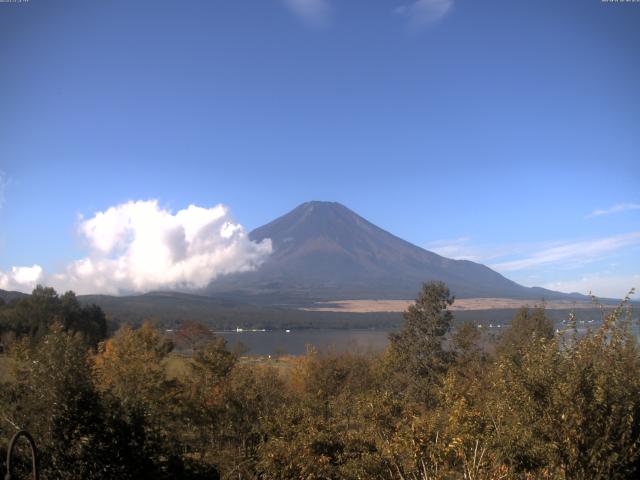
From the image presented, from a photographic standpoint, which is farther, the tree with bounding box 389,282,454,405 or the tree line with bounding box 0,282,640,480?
the tree with bounding box 389,282,454,405

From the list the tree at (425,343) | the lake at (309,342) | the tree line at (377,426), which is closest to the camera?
the tree line at (377,426)

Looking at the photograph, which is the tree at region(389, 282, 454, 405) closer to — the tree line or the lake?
the lake

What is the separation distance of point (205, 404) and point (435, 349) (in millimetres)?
21251

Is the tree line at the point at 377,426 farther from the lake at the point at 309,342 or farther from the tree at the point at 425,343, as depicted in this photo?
the lake at the point at 309,342

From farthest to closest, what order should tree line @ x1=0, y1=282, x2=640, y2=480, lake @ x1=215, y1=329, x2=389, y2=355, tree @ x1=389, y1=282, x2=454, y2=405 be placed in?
lake @ x1=215, y1=329, x2=389, y2=355 < tree @ x1=389, y1=282, x2=454, y2=405 < tree line @ x1=0, y1=282, x2=640, y2=480

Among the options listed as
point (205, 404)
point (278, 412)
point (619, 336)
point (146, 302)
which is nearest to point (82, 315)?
point (205, 404)

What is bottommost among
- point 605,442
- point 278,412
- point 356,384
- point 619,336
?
point 356,384

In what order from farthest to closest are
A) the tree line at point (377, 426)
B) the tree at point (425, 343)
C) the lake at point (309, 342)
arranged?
the lake at point (309, 342) < the tree at point (425, 343) < the tree line at point (377, 426)

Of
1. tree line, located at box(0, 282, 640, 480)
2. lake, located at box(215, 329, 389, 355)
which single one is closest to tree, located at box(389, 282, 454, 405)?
lake, located at box(215, 329, 389, 355)

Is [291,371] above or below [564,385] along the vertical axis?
below

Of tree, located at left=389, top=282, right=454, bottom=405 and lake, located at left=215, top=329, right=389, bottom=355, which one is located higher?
tree, located at left=389, top=282, right=454, bottom=405

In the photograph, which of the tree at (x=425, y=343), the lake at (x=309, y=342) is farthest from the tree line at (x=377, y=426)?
the lake at (x=309, y=342)

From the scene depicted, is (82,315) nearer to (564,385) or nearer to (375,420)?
(375,420)

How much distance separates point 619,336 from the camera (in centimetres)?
995
